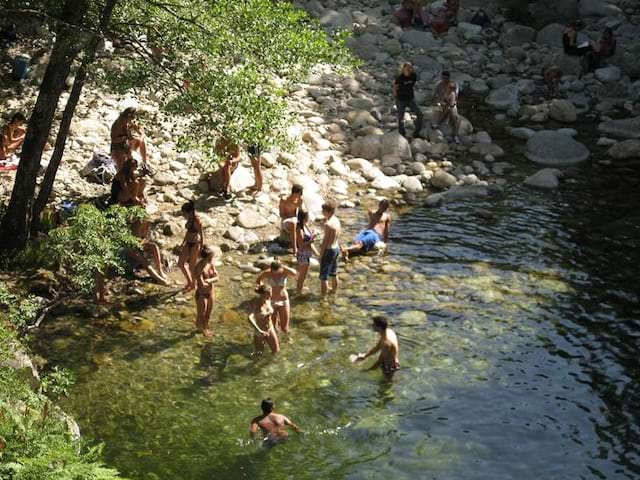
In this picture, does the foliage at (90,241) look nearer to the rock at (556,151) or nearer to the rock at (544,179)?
the rock at (544,179)

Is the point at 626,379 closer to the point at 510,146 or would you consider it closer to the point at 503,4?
the point at 510,146

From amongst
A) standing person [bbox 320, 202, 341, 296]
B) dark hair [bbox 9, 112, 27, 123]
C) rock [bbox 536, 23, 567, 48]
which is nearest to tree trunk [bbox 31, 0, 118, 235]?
dark hair [bbox 9, 112, 27, 123]

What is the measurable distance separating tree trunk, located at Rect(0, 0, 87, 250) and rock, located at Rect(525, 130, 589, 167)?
12.7 m

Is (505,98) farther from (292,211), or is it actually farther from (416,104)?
(292,211)

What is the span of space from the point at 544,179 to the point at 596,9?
1382 centimetres

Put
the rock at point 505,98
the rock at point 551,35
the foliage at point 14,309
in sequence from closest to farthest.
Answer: the foliage at point 14,309
the rock at point 505,98
the rock at point 551,35

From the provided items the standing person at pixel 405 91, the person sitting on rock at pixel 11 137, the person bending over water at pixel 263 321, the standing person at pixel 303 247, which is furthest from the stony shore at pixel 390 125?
the person bending over water at pixel 263 321

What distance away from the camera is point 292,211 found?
16.6 m

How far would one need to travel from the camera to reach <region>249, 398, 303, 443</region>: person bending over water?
36.8 ft

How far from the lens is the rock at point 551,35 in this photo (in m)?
30.0

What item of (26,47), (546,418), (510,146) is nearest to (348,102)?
(510,146)

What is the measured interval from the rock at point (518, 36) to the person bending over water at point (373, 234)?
1562cm

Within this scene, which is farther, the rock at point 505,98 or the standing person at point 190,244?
the rock at point 505,98

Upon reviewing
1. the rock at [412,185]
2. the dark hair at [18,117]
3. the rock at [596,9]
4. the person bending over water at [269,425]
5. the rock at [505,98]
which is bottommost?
the person bending over water at [269,425]
